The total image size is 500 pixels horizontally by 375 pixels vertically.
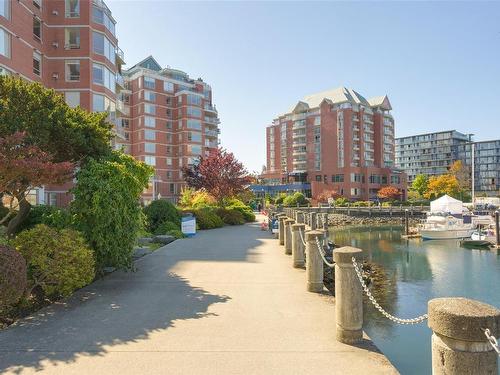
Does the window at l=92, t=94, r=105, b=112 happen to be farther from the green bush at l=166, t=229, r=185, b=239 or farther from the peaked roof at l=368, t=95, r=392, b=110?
the peaked roof at l=368, t=95, r=392, b=110

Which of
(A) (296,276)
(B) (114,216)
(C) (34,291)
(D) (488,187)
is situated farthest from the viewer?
(D) (488,187)

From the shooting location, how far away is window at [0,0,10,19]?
25.3 m

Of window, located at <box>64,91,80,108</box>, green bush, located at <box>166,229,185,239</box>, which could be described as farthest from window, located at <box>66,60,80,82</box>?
green bush, located at <box>166,229,185,239</box>

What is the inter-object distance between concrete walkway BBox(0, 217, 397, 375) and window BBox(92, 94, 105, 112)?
1091 inches

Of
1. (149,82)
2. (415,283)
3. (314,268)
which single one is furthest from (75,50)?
(149,82)

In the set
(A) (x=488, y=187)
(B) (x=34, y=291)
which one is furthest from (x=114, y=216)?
(A) (x=488, y=187)

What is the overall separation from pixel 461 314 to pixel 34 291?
27.5ft

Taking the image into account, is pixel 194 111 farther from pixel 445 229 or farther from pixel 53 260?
pixel 53 260

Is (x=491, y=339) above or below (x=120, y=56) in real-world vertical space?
below

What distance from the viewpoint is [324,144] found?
282 feet

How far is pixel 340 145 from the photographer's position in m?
83.6

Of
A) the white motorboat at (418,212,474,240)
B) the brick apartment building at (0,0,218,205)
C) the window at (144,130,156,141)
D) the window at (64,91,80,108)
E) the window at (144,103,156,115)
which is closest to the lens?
the brick apartment building at (0,0,218,205)

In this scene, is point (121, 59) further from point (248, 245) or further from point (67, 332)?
point (67, 332)

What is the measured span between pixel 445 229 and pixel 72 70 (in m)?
37.5
